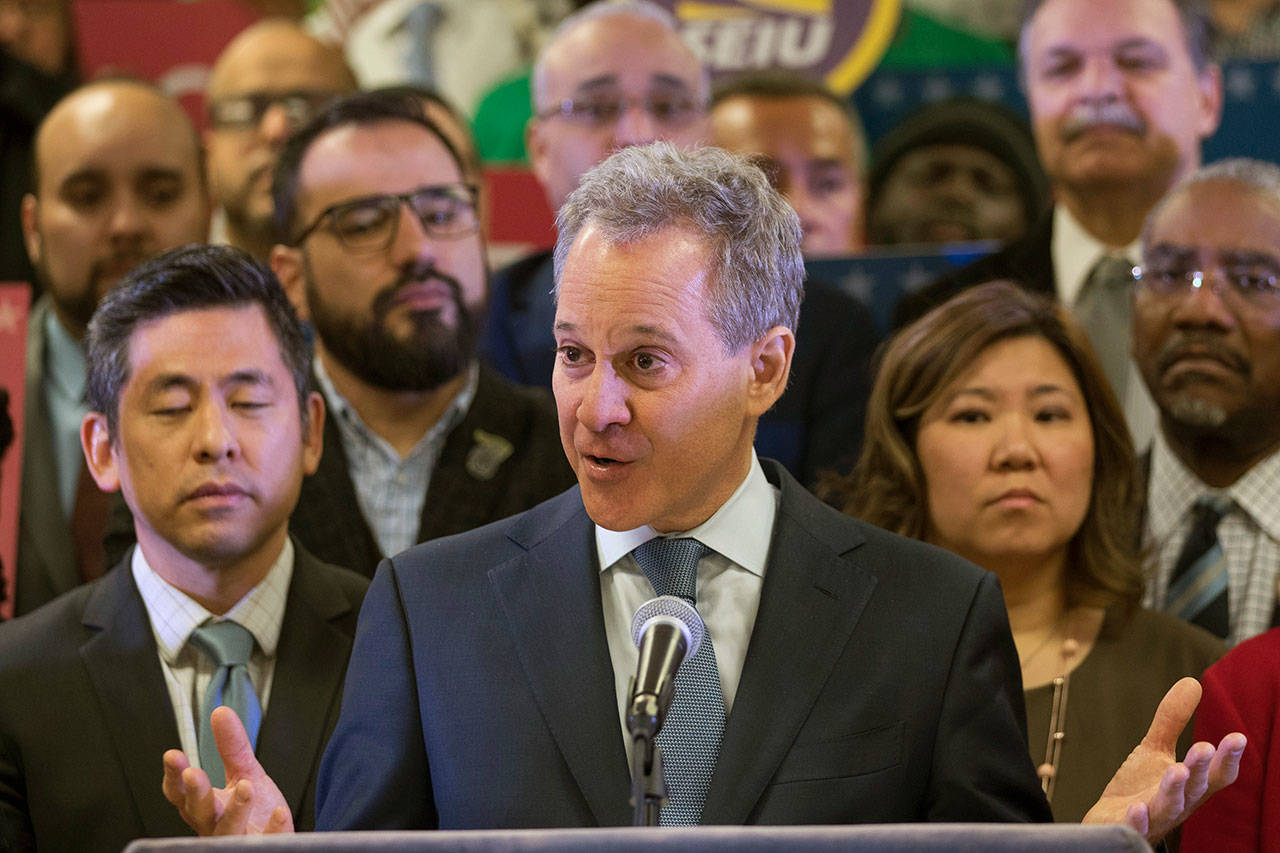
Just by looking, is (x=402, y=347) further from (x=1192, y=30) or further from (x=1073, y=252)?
(x=1192, y=30)

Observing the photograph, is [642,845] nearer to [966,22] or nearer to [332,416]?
[332,416]

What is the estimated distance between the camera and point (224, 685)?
8.63 ft

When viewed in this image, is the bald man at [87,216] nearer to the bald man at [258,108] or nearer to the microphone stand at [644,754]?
the bald man at [258,108]

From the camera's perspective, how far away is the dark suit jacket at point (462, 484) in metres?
3.26

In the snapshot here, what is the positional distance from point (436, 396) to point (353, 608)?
32.7 inches

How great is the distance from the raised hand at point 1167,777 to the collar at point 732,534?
562 mm

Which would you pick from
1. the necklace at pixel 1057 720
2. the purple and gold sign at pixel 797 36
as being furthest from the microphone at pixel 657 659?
the purple and gold sign at pixel 797 36

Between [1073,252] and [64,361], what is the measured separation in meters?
2.49

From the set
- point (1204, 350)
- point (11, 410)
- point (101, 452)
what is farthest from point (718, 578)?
point (11, 410)

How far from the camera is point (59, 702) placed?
2561mm

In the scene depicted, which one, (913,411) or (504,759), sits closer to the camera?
(504,759)

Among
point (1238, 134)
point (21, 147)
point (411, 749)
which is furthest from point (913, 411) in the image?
point (21, 147)

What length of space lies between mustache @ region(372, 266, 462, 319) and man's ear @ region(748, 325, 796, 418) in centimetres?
134

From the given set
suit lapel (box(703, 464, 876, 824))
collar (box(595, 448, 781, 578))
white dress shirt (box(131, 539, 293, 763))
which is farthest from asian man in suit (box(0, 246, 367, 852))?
suit lapel (box(703, 464, 876, 824))
